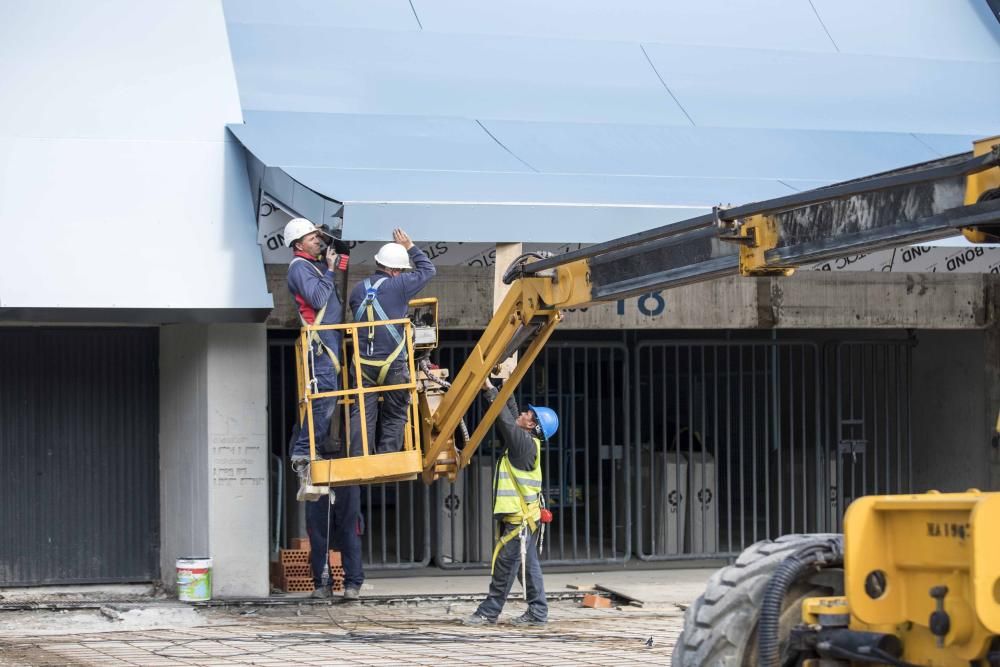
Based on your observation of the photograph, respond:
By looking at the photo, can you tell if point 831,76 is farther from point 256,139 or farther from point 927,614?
point 927,614

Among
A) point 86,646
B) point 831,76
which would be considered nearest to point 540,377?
point 831,76

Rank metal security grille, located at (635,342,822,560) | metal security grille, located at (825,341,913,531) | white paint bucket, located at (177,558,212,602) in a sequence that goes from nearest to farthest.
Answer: white paint bucket, located at (177,558,212,602)
metal security grille, located at (635,342,822,560)
metal security grille, located at (825,341,913,531)

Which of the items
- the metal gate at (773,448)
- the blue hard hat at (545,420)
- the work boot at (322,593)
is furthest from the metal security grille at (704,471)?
the work boot at (322,593)

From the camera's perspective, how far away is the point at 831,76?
1516 centimetres

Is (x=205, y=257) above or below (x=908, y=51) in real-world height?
below

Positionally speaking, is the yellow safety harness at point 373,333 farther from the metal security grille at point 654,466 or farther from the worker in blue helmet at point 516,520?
the metal security grille at point 654,466

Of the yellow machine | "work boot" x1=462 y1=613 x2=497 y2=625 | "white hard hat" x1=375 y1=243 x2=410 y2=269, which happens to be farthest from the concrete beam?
the yellow machine

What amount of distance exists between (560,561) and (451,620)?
3.47 m

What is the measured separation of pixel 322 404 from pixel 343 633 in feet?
5.65

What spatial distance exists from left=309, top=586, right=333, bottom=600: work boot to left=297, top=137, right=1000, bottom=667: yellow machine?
16.8 feet

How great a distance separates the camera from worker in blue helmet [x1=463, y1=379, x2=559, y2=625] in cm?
1151

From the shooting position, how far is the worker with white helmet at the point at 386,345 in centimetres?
1094

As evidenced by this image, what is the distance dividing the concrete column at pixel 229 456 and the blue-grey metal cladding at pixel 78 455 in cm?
102

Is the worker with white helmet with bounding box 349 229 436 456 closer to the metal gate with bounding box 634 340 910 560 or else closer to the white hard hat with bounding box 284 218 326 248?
the white hard hat with bounding box 284 218 326 248
